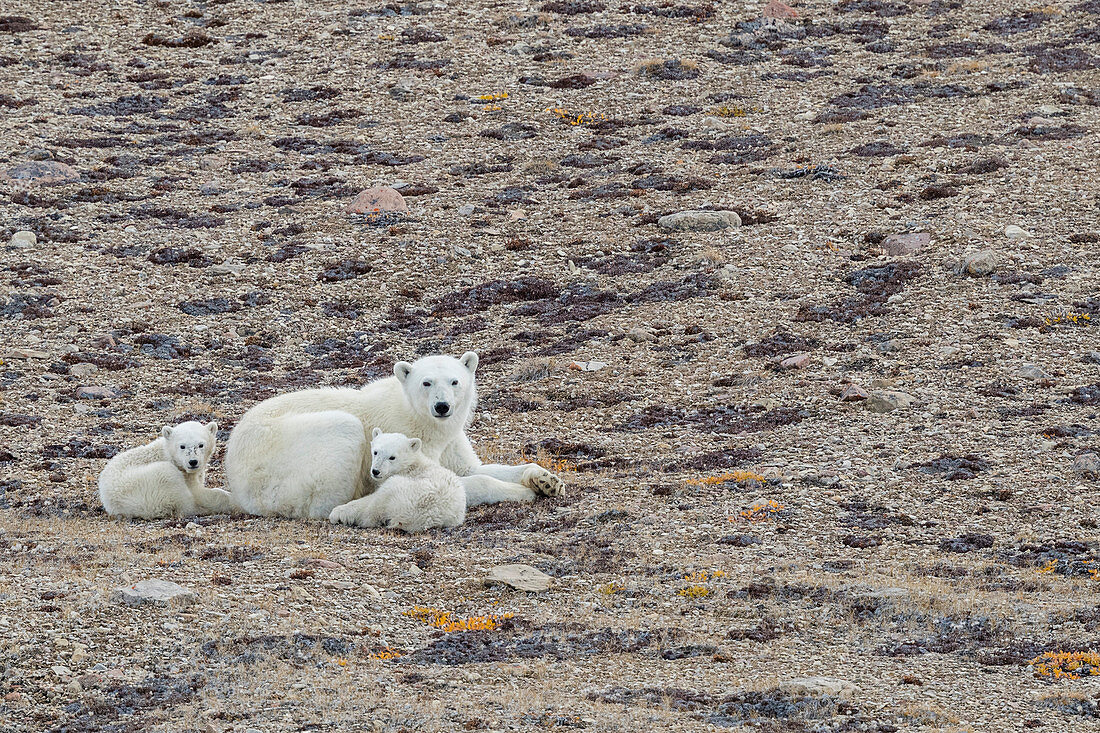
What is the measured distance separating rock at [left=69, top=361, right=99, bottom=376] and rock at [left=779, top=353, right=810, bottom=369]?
384 inches

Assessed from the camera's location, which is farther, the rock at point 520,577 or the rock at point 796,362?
the rock at point 796,362

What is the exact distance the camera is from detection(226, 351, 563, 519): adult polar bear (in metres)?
11.6

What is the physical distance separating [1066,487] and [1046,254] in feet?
24.2

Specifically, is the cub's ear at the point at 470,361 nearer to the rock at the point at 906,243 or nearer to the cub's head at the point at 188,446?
the cub's head at the point at 188,446

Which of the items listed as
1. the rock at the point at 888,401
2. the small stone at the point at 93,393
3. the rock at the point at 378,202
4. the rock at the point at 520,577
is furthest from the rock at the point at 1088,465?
the rock at the point at 378,202

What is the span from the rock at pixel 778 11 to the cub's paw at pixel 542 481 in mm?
22023

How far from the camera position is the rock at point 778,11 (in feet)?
102

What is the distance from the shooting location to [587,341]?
58.4 feet

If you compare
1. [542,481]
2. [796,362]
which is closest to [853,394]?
[796,362]

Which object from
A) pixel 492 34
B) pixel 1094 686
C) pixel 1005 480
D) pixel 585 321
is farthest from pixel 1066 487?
pixel 492 34

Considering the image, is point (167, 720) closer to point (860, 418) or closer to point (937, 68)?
point (860, 418)

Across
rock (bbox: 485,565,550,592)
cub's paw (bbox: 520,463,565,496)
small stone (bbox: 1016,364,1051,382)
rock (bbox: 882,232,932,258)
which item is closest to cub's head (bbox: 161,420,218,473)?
cub's paw (bbox: 520,463,565,496)

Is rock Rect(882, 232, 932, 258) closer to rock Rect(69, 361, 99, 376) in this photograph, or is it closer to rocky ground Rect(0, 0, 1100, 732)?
rocky ground Rect(0, 0, 1100, 732)

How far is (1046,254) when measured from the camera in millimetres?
18312
